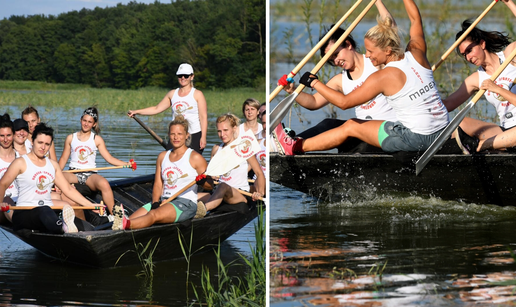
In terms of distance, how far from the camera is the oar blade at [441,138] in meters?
5.78

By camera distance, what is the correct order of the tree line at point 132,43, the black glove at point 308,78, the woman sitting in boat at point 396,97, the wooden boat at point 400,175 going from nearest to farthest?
the black glove at point 308,78, the woman sitting in boat at point 396,97, the wooden boat at point 400,175, the tree line at point 132,43

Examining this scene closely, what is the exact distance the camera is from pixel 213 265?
6.25 metres

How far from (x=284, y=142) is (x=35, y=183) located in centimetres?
189

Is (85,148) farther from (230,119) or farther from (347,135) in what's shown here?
(347,135)

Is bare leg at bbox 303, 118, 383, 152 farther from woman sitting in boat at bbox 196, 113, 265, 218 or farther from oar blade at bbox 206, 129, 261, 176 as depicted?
oar blade at bbox 206, 129, 261, 176

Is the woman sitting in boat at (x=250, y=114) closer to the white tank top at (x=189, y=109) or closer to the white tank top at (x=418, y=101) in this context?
the white tank top at (x=189, y=109)

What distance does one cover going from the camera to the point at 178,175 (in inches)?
234

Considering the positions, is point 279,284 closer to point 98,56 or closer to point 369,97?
point 369,97

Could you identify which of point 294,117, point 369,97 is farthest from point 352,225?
point 294,117

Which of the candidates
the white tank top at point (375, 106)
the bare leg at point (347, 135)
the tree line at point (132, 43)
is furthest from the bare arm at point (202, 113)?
the tree line at point (132, 43)

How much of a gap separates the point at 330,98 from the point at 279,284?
1.52m

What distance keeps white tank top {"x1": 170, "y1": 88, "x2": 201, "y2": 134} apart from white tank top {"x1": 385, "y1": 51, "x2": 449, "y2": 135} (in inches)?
93.1

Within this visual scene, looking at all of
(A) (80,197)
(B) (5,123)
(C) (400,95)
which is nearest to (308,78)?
(C) (400,95)

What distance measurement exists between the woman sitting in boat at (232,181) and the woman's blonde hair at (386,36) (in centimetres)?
149
